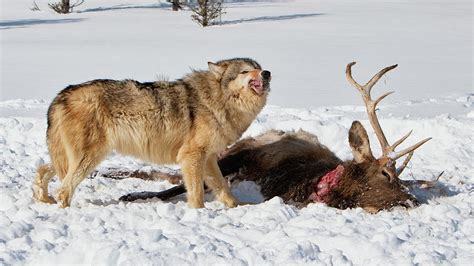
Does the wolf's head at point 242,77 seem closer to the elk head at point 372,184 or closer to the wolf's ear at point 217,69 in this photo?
the wolf's ear at point 217,69

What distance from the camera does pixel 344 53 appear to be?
2256 centimetres

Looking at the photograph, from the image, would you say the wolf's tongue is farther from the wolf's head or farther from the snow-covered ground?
the snow-covered ground

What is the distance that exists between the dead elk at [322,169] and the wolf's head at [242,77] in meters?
1.25

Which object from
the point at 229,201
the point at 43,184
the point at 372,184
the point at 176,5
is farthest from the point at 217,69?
the point at 176,5

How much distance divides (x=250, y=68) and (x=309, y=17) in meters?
29.6

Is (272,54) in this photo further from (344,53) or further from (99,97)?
(99,97)

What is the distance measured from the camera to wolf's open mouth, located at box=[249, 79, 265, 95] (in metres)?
6.92

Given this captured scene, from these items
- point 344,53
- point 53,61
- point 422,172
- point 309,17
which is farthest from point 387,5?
point 422,172

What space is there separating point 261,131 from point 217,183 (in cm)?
352

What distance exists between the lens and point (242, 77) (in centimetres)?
707

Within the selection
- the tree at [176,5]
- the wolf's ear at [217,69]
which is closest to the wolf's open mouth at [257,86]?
the wolf's ear at [217,69]

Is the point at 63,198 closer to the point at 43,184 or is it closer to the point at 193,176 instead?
the point at 43,184

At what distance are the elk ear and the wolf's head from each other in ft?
3.89

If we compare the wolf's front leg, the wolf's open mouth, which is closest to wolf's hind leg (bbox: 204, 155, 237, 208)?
the wolf's front leg
